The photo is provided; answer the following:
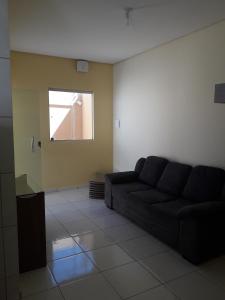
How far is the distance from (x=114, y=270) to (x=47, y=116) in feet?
10.6

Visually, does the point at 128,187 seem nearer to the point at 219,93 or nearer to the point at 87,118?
the point at 219,93

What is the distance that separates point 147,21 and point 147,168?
83.4 inches

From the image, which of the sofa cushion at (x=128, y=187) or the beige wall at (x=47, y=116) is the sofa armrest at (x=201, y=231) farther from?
the beige wall at (x=47, y=116)

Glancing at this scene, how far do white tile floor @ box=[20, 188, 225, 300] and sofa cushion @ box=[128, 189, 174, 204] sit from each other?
0.41 meters

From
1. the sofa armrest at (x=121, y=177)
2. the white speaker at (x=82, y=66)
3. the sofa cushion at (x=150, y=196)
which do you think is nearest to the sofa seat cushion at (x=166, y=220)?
the sofa cushion at (x=150, y=196)

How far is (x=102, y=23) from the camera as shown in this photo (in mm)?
3059

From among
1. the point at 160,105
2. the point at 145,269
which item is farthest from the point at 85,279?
the point at 160,105

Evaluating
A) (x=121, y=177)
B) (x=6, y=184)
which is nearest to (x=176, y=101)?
(x=121, y=177)

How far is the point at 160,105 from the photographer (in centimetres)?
401

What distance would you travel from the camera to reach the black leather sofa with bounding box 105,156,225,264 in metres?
2.42

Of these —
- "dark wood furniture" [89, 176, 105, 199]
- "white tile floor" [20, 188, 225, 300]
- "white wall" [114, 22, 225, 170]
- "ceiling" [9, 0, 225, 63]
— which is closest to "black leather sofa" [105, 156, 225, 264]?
"white tile floor" [20, 188, 225, 300]

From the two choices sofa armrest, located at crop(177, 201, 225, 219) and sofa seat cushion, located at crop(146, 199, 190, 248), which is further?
sofa seat cushion, located at crop(146, 199, 190, 248)

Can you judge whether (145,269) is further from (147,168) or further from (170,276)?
(147,168)

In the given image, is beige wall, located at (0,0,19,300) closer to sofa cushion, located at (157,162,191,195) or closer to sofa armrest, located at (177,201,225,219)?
sofa armrest, located at (177,201,225,219)
